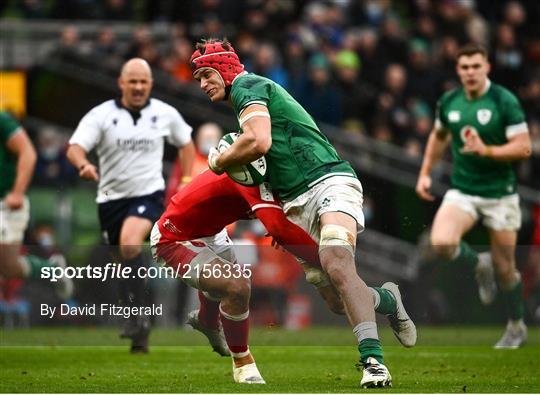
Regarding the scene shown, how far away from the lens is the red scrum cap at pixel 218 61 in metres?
9.79

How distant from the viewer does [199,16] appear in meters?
23.4

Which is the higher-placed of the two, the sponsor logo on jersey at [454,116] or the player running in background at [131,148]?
the sponsor logo on jersey at [454,116]

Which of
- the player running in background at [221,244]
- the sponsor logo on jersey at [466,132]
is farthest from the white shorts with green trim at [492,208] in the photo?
the player running in background at [221,244]

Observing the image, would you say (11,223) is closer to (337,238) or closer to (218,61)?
(218,61)

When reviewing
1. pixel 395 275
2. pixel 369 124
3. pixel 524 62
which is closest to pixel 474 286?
pixel 395 275

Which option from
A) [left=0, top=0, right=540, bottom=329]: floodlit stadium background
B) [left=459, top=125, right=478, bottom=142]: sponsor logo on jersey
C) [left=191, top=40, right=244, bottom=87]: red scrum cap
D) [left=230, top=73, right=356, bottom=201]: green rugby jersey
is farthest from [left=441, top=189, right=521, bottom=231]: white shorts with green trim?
[left=191, top=40, right=244, bottom=87]: red scrum cap

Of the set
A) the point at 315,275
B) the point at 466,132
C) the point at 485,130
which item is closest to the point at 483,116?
the point at 485,130

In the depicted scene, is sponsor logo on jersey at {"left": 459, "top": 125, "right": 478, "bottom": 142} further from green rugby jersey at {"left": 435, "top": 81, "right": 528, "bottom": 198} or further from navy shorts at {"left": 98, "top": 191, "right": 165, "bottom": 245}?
navy shorts at {"left": 98, "top": 191, "right": 165, "bottom": 245}

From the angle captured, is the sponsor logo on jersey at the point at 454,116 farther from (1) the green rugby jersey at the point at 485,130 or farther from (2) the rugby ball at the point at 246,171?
(2) the rugby ball at the point at 246,171

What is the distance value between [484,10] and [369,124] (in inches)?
179

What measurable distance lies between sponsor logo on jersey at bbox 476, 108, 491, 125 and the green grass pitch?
2066mm

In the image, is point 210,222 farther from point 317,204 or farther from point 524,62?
point 524,62

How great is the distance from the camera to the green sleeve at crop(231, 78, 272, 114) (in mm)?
9445

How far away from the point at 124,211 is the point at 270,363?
232cm
